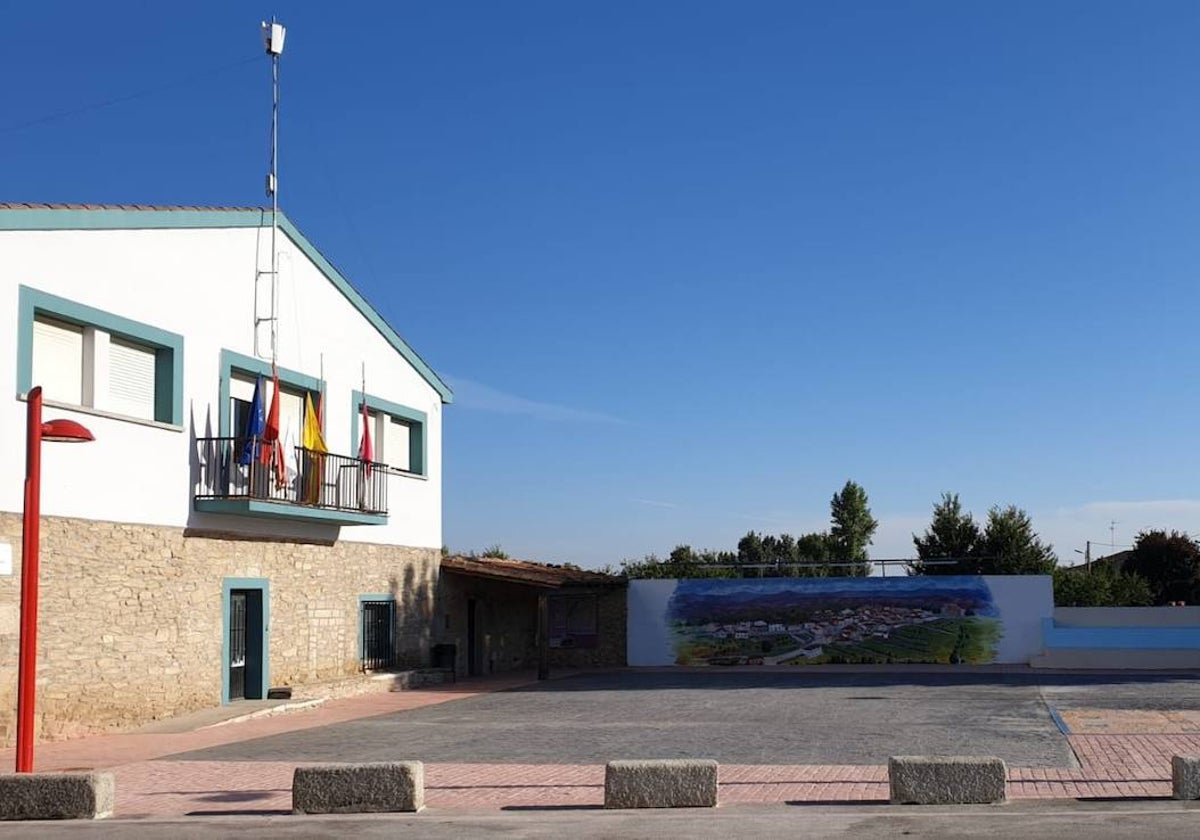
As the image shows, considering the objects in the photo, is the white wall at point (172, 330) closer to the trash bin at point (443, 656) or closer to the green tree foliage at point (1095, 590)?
the trash bin at point (443, 656)

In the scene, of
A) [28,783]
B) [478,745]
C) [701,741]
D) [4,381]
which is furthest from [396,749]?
[4,381]

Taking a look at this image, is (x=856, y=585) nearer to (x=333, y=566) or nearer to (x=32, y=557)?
(x=333, y=566)

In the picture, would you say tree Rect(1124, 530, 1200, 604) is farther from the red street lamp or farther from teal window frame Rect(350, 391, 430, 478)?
the red street lamp

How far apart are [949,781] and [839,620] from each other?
73.8 feet

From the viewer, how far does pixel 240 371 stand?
2211 cm

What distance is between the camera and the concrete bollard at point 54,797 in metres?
11.1

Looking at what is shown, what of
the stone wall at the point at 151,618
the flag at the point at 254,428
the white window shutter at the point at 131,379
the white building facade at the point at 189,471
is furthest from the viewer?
the flag at the point at 254,428

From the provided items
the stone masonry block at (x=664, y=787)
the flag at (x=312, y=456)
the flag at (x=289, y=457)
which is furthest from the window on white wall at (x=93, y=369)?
the stone masonry block at (x=664, y=787)

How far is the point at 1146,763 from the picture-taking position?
44.0ft

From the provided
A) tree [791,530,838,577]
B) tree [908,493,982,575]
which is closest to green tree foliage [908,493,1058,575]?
tree [908,493,982,575]

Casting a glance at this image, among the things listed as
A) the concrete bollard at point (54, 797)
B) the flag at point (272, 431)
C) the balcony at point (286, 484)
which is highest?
the flag at point (272, 431)

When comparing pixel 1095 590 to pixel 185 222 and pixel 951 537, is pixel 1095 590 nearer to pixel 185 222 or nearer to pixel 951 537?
pixel 951 537

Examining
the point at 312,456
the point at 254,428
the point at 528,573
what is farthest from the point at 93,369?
the point at 528,573

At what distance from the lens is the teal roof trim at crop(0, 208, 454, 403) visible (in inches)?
674
